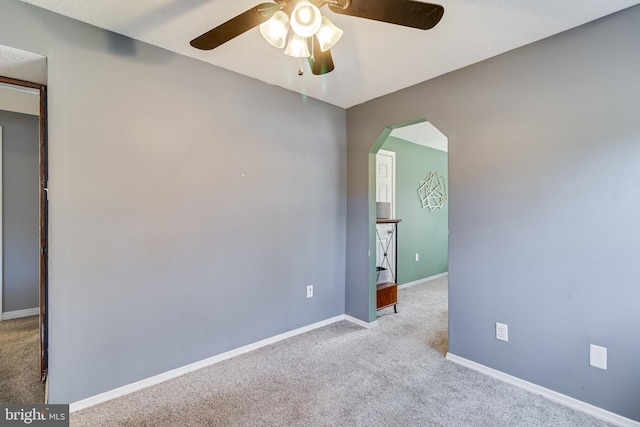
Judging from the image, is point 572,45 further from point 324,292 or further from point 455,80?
point 324,292

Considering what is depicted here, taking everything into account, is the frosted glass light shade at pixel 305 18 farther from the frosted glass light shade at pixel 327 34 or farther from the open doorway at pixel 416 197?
the open doorway at pixel 416 197

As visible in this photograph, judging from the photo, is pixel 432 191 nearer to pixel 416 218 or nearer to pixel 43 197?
pixel 416 218

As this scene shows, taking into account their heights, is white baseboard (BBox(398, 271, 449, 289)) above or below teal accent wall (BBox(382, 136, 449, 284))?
below

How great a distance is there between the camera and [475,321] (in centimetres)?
238

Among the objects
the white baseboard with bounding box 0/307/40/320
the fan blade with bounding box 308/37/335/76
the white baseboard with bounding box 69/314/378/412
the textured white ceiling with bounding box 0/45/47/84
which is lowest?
the white baseboard with bounding box 69/314/378/412

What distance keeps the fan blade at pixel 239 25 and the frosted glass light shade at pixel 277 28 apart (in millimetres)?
65

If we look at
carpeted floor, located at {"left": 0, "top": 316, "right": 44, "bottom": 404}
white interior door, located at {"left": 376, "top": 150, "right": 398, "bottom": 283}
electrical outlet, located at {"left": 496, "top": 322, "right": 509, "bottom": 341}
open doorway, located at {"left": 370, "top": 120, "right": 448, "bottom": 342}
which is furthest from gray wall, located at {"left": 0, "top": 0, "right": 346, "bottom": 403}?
open doorway, located at {"left": 370, "top": 120, "right": 448, "bottom": 342}

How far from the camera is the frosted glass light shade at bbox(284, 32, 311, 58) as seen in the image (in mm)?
1529

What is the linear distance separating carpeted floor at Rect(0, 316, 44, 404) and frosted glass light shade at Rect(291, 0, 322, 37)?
104 inches

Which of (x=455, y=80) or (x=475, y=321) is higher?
(x=455, y=80)

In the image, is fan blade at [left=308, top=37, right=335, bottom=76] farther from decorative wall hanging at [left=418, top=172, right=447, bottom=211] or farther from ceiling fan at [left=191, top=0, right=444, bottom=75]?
decorative wall hanging at [left=418, top=172, right=447, bottom=211]

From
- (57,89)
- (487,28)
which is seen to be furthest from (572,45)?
(57,89)

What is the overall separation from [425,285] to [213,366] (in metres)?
3.63

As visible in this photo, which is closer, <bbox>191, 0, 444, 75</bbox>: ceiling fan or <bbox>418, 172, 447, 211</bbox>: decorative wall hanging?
<bbox>191, 0, 444, 75</bbox>: ceiling fan
